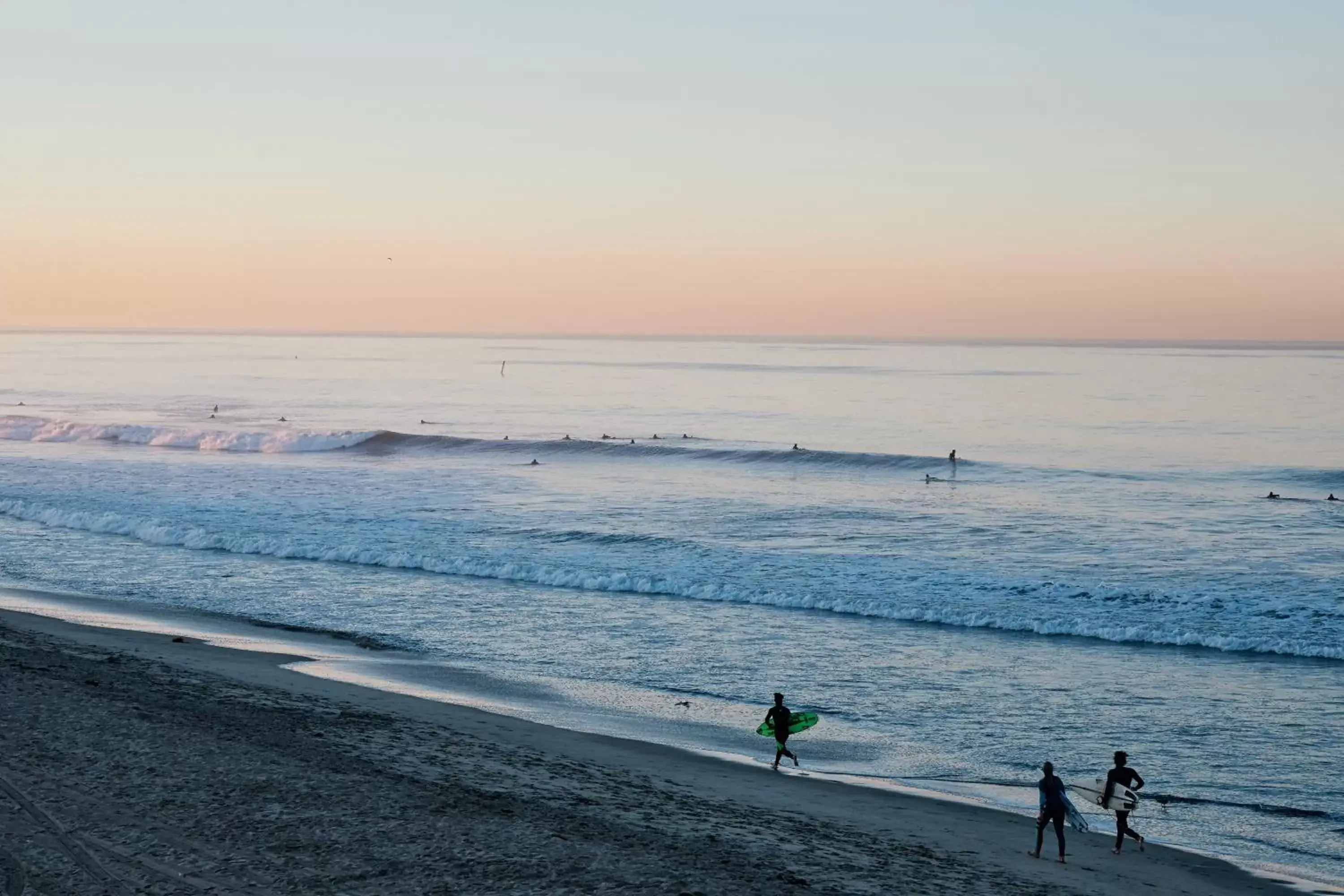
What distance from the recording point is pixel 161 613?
2342 centimetres

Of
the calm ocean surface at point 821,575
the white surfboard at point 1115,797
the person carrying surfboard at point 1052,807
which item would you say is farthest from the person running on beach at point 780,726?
the person carrying surfboard at point 1052,807

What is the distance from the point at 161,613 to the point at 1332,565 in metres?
26.8

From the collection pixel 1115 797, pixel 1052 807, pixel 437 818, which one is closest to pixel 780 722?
pixel 1052 807

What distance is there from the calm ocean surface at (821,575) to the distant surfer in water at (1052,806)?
176 centimetres

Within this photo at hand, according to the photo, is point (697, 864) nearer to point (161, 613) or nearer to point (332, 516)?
point (161, 613)

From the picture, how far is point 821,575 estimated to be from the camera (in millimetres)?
28234

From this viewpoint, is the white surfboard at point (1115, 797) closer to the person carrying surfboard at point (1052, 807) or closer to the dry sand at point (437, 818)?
the dry sand at point (437, 818)

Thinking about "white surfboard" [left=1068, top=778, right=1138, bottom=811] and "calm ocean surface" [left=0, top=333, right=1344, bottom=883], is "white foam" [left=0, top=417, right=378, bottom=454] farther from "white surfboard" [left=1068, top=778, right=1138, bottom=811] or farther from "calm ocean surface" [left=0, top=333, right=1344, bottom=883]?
"white surfboard" [left=1068, top=778, right=1138, bottom=811]

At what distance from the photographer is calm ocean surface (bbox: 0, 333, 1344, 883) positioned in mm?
15906

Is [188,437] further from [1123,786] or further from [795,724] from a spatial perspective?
[1123,786]

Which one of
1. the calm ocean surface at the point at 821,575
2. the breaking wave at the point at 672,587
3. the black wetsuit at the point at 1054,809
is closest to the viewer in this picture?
the black wetsuit at the point at 1054,809

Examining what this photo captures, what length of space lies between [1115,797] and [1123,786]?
13 centimetres

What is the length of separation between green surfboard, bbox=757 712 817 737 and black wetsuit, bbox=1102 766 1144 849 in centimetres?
377

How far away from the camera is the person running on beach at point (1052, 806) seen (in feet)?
37.4
